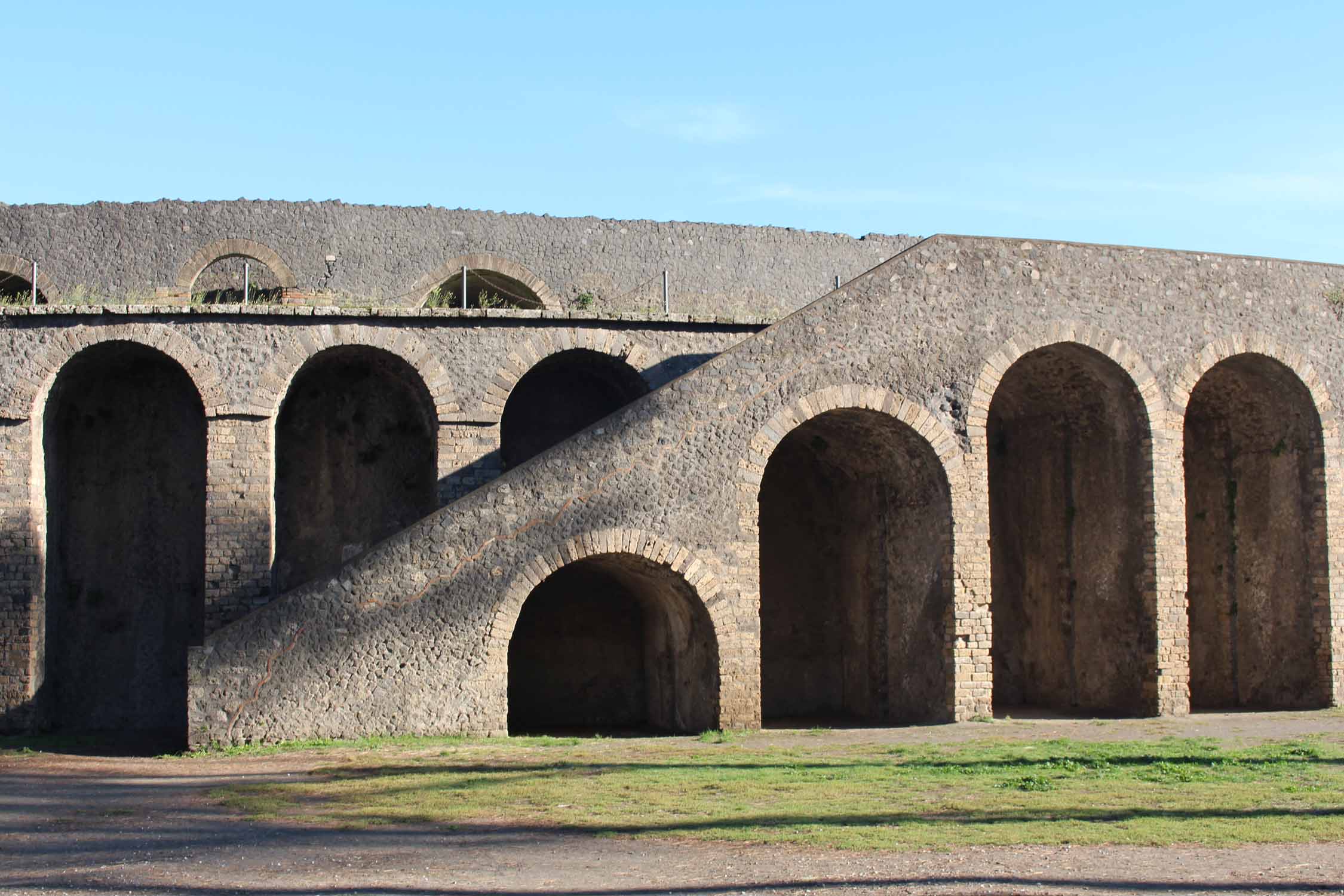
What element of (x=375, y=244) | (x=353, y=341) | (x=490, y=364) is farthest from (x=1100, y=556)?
(x=375, y=244)

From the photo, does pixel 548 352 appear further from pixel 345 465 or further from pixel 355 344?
pixel 345 465

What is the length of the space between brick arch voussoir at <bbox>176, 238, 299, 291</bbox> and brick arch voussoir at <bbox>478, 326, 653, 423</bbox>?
543 centimetres

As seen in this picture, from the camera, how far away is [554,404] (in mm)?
17234

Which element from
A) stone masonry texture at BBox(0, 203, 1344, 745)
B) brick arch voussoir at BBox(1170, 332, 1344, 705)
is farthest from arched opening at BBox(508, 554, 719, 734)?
brick arch voussoir at BBox(1170, 332, 1344, 705)

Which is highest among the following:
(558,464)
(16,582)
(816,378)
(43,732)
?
(816,378)

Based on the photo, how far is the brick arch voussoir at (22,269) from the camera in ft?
64.4

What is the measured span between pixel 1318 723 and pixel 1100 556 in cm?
284

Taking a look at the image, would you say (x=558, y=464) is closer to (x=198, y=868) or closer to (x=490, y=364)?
(x=490, y=364)

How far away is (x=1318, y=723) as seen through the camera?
1452 cm

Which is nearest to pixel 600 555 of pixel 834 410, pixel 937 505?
pixel 834 410

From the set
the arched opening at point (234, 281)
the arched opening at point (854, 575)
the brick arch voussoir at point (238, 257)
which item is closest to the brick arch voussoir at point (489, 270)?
the brick arch voussoir at point (238, 257)

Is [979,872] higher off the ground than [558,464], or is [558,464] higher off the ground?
[558,464]

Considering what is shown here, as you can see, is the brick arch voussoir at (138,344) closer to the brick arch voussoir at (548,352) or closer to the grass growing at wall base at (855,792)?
the brick arch voussoir at (548,352)

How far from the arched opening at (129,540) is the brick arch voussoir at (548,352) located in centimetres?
342
